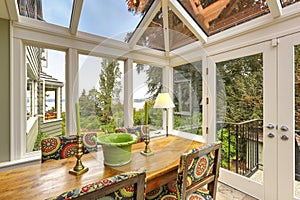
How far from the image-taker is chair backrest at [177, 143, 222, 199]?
3.71ft

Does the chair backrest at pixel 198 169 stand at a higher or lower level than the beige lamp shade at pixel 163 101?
lower

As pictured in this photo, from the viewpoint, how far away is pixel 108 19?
7.89 feet

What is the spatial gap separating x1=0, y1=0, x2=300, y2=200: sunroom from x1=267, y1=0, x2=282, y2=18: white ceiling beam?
12mm

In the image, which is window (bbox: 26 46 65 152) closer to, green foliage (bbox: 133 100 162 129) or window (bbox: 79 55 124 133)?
window (bbox: 79 55 124 133)

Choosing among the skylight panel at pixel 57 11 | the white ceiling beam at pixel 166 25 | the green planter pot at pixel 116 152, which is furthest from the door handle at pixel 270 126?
the skylight panel at pixel 57 11

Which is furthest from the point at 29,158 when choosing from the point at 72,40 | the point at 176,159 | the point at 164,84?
the point at 164,84

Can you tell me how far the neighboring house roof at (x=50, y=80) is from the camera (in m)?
2.32

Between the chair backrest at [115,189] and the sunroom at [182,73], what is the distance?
123cm

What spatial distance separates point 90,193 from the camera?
669 mm

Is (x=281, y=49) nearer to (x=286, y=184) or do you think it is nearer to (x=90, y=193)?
(x=286, y=184)

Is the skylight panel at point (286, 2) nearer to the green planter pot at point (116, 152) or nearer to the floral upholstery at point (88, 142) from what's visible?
the green planter pot at point (116, 152)

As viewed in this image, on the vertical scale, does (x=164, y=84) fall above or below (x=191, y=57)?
below

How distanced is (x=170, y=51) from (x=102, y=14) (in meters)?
1.37

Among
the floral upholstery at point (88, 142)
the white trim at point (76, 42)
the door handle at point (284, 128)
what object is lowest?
the floral upholstery at point (88, 142)
